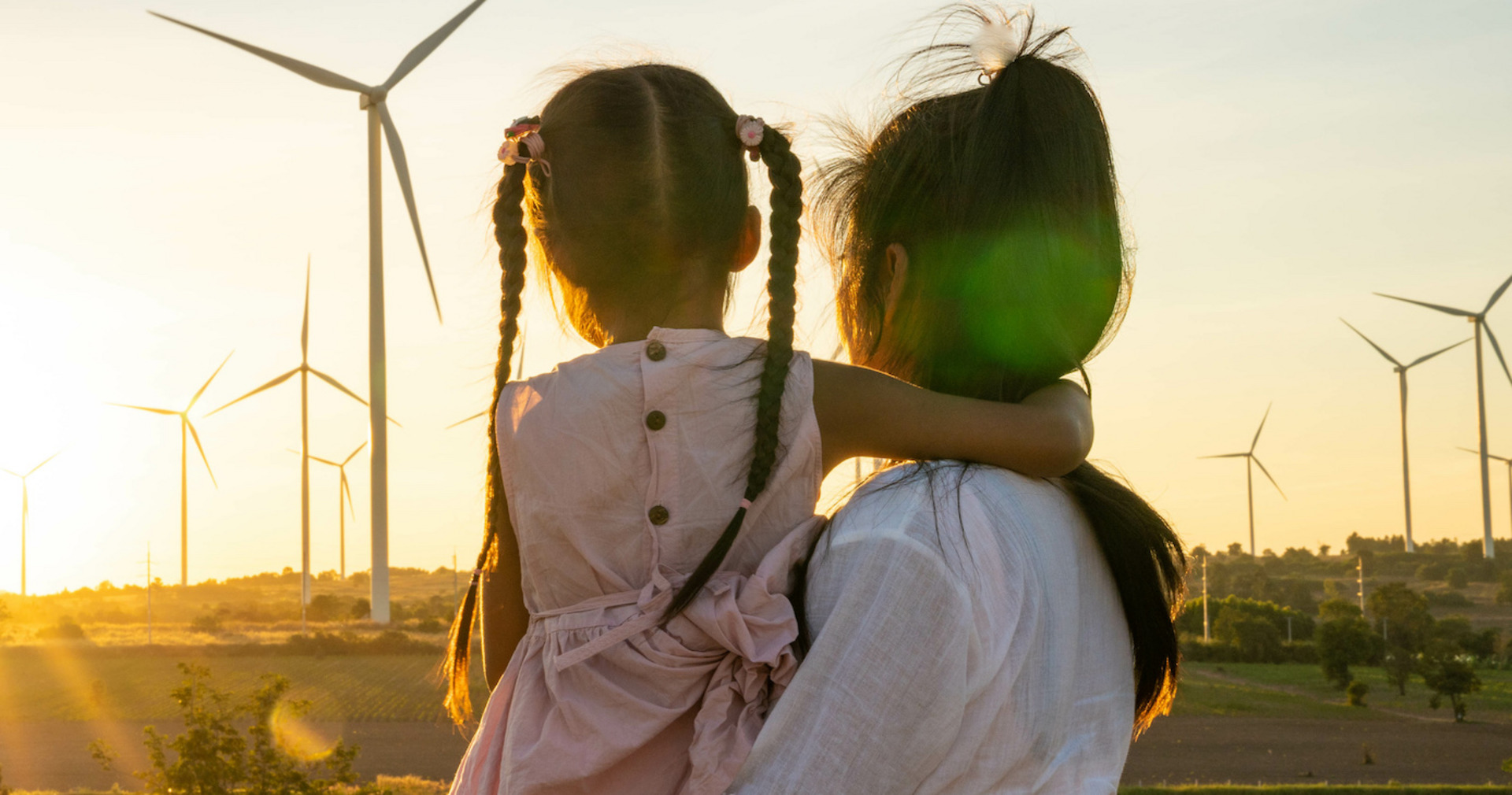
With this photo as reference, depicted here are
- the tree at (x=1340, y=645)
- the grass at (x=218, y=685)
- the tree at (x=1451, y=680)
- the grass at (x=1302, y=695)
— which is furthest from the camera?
the tree at (x=1340, y=645)

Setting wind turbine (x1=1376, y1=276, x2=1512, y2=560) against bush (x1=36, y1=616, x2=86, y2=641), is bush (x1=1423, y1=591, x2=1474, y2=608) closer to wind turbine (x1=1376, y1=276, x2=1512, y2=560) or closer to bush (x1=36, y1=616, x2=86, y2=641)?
wind turbine (x1=1376, y1=276, x2=1512, y2=560)

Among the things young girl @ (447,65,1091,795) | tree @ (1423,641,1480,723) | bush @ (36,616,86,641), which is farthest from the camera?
bush @ (36,616,86,641)

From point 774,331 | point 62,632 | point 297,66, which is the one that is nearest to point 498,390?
point 774,331

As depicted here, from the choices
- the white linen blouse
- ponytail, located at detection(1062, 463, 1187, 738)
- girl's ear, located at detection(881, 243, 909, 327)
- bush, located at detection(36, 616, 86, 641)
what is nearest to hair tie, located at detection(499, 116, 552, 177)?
girl's ear, located at detection(881, 243, 909, 327)

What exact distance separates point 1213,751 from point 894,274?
67801 mm

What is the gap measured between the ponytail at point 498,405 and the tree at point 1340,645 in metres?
86.7

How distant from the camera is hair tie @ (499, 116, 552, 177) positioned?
332 centimetres

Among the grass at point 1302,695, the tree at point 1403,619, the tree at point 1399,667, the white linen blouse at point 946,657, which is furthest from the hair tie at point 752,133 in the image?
the tree at point 1403,619

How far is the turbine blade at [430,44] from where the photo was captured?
44.5 meters

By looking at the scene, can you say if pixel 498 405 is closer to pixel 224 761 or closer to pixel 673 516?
pixel 673 516

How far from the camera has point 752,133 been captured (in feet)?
10.7

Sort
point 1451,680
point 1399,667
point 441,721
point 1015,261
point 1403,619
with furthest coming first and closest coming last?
point 1403,619, point 1399,667, point 1451,680, point 441,721, point 1015,261

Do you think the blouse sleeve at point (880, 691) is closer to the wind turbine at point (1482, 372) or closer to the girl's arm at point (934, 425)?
the girl's arm at point (934, 425)

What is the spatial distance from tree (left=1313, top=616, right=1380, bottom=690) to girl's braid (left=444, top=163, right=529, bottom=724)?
3413 inches
